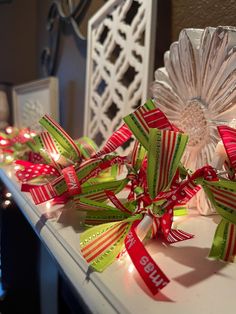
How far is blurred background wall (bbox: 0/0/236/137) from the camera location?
0.61 meters

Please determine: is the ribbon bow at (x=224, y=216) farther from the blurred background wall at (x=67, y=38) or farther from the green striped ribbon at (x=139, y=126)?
the blurred background wall at (x=67, y=38)

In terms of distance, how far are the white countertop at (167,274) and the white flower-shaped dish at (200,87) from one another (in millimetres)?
129

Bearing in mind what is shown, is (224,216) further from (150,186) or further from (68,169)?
(68,169)

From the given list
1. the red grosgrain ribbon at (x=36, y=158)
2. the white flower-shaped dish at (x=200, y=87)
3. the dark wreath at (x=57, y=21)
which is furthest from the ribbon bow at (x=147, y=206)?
the dark wreath at (x=57, y=21)

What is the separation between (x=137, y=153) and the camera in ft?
1.37

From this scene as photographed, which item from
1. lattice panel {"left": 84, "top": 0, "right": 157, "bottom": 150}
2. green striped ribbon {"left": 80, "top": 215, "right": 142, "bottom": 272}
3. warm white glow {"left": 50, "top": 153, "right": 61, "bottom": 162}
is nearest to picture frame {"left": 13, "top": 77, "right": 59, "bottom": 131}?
lattice panel {"left": 84, "top": 0, "right": 157, "bottom": 150}

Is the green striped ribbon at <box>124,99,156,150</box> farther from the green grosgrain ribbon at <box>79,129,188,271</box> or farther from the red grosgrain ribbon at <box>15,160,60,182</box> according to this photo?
the red grosgrain ribbon at <box>15,160,60,182</box>

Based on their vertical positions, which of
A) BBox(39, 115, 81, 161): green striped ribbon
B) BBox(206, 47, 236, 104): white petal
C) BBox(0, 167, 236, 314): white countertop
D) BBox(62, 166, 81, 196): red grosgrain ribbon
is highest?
BBox(206, 47, 236, 104): white petal

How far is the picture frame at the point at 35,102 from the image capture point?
127cm

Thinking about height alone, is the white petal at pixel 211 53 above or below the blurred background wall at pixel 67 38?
below

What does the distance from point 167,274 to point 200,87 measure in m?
0.27

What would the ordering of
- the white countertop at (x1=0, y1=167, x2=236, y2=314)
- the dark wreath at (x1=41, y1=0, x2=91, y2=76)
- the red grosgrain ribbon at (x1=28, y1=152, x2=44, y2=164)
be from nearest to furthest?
the white countertop at (x1=0, y1=167, x2=236, y2=314), the red grosgrain ribbon at (x1=28, y1=152, x2=44, y2=164), the dark wreath at (x1=41, y1=0, x2=91, y2=76)

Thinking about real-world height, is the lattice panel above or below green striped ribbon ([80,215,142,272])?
above

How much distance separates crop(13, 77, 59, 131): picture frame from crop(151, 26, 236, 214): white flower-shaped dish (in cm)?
79
